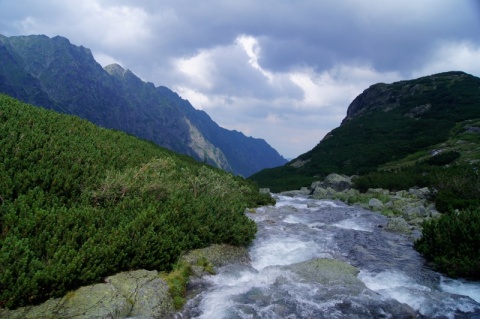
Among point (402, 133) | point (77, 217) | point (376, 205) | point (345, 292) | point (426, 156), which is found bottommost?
point (345, 292)

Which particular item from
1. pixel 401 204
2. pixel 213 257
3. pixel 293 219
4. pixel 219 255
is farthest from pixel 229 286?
pixel 401 204

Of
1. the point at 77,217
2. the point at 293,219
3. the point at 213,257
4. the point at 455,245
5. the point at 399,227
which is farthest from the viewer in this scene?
the point at 293,219

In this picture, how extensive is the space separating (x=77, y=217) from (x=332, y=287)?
20.6 feet

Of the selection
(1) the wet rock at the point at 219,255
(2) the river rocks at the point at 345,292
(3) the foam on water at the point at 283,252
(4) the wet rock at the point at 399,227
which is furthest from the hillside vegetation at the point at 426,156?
(1) the wet rock at the point at 219,255

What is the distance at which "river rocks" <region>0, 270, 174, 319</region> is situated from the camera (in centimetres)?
535

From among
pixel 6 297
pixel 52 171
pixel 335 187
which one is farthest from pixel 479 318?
pixel 335 187

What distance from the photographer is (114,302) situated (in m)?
5.81

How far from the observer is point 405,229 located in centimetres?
1421

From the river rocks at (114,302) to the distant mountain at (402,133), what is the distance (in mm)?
41264

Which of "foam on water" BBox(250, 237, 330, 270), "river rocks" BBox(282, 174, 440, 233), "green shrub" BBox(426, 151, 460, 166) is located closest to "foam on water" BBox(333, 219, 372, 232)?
"river rocks" BBox(282, 174, 440, 233)

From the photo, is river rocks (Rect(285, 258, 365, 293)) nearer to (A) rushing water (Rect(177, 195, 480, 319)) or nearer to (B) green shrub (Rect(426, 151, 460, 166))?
(A) rushing water (Rect(177, 195, 480, 319))

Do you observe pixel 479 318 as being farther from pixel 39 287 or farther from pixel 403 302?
pixel 39 287

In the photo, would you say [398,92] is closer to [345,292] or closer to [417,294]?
[417,294]

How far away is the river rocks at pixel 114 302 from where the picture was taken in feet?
17.5
